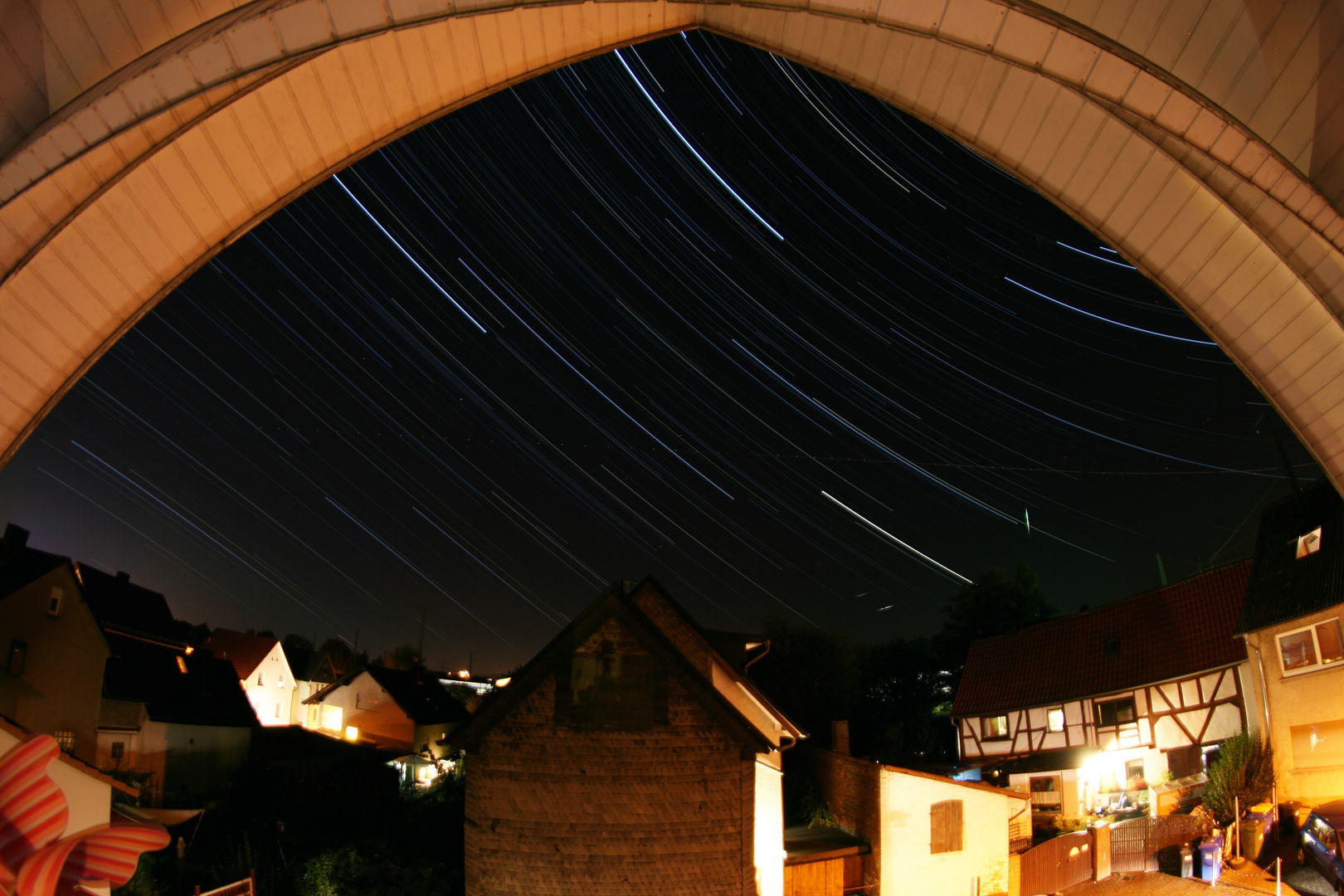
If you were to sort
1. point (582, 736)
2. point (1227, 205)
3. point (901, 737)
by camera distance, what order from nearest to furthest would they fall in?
point (1227, 205), point (582, 736), point (901, 737)

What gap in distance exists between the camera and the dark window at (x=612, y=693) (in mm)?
15227

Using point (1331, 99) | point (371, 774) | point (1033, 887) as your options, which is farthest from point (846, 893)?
→ point (1331, 99)

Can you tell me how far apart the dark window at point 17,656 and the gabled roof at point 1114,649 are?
110 ft

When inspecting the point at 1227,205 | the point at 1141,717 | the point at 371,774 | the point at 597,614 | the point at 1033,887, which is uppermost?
the point at 1227,205

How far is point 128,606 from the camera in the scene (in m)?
32.7

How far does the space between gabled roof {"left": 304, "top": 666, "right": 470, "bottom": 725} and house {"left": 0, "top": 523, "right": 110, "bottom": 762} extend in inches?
653

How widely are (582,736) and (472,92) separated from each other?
11.5 m

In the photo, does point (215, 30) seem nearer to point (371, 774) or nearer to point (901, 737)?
point (371, 774)

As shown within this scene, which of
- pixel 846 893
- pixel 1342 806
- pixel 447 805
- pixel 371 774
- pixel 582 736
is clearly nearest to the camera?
pixel 582 736

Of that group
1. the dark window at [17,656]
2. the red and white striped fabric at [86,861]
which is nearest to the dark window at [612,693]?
the red and white striped fabric at [86,861]

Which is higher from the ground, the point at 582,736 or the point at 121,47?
the point at 121,47

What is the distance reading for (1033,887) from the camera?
20.1 m

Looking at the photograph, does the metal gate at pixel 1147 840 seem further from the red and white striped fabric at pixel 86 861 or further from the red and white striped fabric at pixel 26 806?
the red and white striped fabric at pixel 26 806

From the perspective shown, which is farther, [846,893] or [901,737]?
[901,737]
